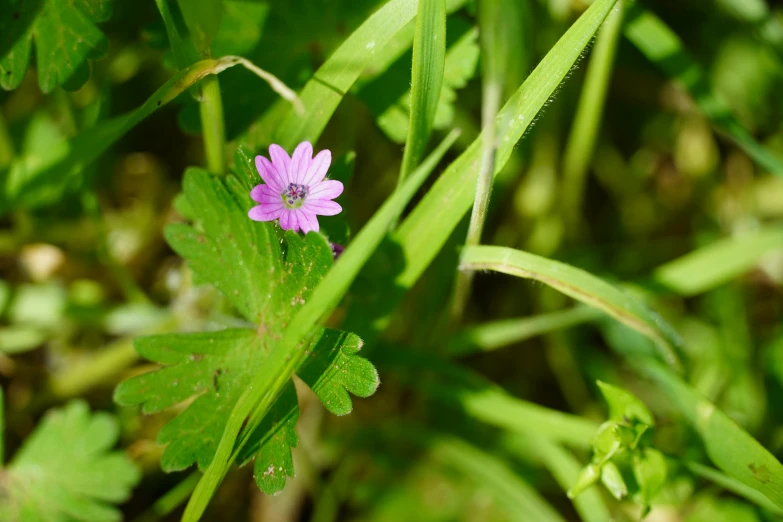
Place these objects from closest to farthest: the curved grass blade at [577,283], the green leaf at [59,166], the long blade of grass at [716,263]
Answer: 1. the curved grass blade at [577,283]
2. the green leaf at [59,166]
3. the long blade of grass at [716,263]

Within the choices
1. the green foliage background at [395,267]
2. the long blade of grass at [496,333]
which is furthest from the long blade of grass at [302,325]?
the long blade of grass at [496,333]

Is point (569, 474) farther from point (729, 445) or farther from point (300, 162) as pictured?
point (300, 162)

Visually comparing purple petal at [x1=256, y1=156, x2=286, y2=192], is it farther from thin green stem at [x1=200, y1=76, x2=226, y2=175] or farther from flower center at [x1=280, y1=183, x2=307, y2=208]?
thin green stem at [x1=200, y1=76, x2=226, y2=175]

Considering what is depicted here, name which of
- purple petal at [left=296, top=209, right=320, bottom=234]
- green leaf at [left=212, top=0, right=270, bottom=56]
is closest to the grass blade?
purple petal at [left=296, top=209, right=320, bottom=234]

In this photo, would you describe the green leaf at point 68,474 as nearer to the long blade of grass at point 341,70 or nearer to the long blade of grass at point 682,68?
the long blade of grass at point 341,70

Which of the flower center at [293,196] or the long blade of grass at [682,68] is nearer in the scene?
the flower center at [293,196]
